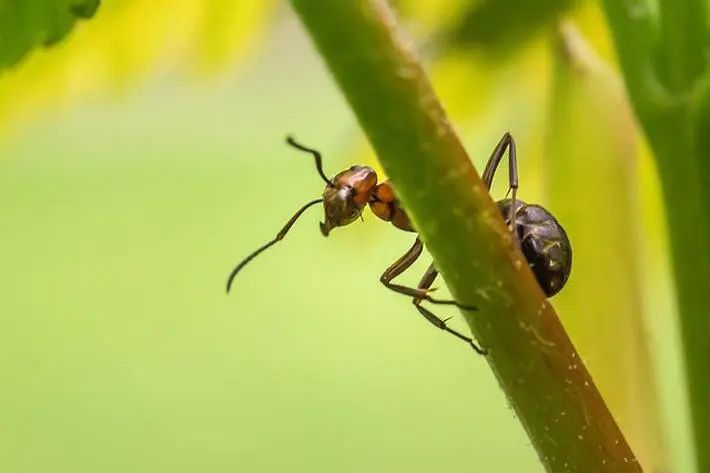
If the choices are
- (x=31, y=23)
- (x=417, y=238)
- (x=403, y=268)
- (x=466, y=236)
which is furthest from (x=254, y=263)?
(x=466, y=236)

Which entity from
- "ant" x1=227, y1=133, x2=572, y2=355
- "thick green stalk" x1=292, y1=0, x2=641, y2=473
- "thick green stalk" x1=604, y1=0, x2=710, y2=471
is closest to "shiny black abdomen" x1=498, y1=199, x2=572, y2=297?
"ant" x1=227, y1=133, x2=572, y2=355

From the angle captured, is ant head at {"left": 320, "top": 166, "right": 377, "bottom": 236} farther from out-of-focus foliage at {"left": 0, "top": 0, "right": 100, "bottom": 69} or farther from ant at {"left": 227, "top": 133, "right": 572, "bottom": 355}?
out-of-focus foliage at {"left": 0, "top": 0, "right": 100, "bottom": 69}

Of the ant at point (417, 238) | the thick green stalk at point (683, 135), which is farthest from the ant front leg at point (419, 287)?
the thick green stalk at point (683, 135)

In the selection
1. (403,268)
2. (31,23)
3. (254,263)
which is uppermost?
(31,23)

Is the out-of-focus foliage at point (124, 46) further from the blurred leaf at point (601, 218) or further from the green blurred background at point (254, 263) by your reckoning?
the blurred leaf at point (601, 218)

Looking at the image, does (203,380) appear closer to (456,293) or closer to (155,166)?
(155,166)

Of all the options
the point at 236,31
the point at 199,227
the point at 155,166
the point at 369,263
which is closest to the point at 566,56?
the point at 236,31

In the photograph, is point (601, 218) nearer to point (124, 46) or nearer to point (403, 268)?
point (403, 268)
